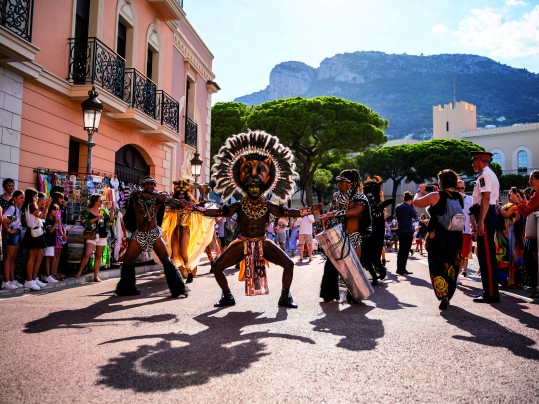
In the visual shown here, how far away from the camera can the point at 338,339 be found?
462 centimetres

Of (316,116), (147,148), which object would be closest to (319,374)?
(147,148)

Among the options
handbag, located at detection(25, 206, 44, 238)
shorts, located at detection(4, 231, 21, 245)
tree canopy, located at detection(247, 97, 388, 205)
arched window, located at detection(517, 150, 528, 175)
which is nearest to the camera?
shorts, located at detection(4, 231, 21, 245)

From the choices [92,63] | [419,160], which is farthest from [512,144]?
[92,63]

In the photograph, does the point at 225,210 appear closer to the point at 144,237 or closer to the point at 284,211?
the point at 284,211

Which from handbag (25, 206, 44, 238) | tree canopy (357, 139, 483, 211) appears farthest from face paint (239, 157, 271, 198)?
tree canopy (357, 139, 483, 211)

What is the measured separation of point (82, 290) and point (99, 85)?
693 cm

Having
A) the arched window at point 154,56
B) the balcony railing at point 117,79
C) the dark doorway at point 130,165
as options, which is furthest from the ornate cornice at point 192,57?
the dark doorway at point 130,165

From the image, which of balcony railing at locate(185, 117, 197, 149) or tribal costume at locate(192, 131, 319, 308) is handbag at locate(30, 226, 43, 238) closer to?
tribal costume at locate(192, 131, 319, 308)

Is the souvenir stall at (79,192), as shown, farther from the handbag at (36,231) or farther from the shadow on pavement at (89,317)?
the shadow on pavement at (89,317)

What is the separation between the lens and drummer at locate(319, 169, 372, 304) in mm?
6871

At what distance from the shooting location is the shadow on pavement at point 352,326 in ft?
14.7

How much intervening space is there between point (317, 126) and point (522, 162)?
44770 mm

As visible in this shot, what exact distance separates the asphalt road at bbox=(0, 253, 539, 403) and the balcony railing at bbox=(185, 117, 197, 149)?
1532 centimetres

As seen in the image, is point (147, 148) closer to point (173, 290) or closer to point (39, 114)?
point (39, 114)
